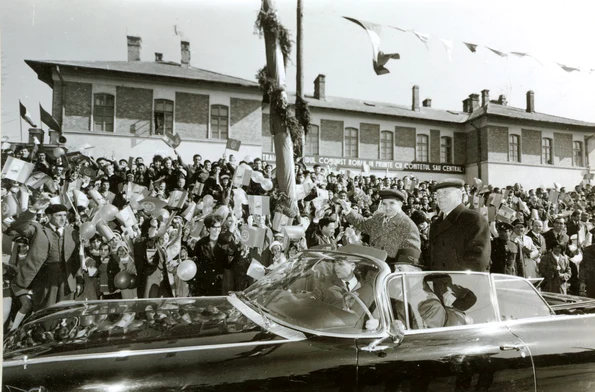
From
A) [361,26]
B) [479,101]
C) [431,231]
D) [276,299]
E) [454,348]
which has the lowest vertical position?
[454,348]

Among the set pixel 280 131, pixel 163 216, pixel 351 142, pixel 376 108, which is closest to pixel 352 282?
pixel 280 131

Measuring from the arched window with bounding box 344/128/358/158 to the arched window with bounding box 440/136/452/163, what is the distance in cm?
404

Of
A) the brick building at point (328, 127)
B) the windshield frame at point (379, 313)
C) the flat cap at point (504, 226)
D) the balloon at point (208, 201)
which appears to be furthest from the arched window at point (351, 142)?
the windshield frame at point (379, 313)

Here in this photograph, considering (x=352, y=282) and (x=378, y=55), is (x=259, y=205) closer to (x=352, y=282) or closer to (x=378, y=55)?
(x=378, y=55)

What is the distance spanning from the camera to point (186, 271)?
16.8 feet

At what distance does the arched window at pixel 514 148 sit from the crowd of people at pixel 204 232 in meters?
11.4

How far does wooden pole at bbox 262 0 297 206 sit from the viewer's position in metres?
6.00

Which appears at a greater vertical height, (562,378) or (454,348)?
(454,348)

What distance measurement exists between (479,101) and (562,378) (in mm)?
23416

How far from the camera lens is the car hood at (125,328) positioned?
207 centimetres

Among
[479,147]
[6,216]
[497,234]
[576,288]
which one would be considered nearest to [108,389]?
[6,216]

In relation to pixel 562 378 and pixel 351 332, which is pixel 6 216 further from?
pixel 562 378

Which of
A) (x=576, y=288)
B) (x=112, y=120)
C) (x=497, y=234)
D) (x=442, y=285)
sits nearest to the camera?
(x=442, y=285)

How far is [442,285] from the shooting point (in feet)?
9.29
